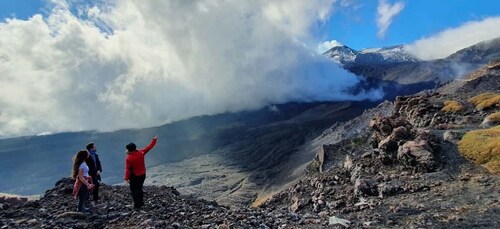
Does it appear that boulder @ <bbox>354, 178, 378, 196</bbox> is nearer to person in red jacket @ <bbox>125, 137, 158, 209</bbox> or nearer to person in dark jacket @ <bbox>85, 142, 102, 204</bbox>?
person in red jacket @ <bbox>125, 137, 158, 209</bbox>

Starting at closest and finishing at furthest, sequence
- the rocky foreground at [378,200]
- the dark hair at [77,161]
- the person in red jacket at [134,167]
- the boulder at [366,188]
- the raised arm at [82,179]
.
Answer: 1. the rocky foreground at [378,200]
2. the raised arm at [82,179]
3. the dark hair at [77,161]
4. the person in red jacket at [134,167]
5. the boulder at [366,188]

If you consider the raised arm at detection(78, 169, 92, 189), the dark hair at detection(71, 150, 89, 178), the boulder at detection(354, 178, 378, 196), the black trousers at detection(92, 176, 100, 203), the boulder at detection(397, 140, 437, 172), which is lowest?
the boulder at detection(354, 178, 378, 196)

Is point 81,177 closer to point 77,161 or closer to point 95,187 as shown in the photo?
point 77,161

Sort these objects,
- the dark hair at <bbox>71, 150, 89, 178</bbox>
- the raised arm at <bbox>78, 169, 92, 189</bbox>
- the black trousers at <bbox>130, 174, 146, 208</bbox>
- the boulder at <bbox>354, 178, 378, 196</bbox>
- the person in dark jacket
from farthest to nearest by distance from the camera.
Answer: the boulder at <bbox>354, 178, 378, 196</bbox>
the person in dark jacket
the black trousers at <bbox>130, 174, 146, 208</bbox>
the dark hair at <bbox>71, 150, 89, 178</bbox>
the raised arm at <bbox>78, 169, 92, 189</bbox>

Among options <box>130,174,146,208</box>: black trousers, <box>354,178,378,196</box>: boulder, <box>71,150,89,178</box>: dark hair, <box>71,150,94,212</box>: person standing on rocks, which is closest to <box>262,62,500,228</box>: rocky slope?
<box>354,178,378,196</box>: boulder

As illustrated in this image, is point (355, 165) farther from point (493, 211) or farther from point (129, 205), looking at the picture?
point (129, 205)

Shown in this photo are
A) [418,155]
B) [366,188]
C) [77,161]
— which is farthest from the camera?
[418,155]

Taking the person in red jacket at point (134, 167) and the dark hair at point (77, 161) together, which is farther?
the person in red jacket at point (134, 167)

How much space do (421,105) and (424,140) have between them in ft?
74.7

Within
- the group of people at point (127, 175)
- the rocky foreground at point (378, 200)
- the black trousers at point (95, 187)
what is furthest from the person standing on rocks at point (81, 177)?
the black trousers at point (95, 187)

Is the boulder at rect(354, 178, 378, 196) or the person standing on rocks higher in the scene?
the person standing on rocks

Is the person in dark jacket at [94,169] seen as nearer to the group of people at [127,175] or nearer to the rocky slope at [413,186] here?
the group of people at [127,175]

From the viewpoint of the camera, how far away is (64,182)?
93.2 ft

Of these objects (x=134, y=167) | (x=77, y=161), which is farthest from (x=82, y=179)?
(x=134, y=167)
